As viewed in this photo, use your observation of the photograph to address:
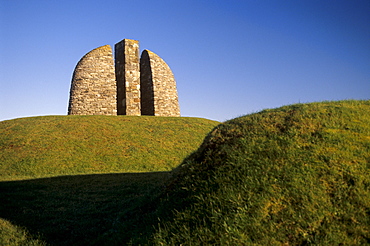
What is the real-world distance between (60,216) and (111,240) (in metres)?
3.06

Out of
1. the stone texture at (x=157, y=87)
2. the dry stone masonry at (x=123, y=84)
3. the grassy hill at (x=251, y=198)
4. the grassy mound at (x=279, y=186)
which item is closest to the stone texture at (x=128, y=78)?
the dry stone masonry at (x=123, y=84)

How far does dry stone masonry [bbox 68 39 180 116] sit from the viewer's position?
2616cm

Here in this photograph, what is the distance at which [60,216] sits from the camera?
9.07 meters

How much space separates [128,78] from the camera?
1063 inches

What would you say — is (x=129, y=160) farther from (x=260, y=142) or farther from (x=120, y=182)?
(x=260, y=142)

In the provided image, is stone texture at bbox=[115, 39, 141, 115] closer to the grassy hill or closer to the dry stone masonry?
the dry stone masonry

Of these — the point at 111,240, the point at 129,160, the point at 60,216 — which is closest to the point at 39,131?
the point at 129,160

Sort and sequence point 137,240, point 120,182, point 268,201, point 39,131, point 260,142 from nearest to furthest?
point 268,201 → point 137,240 → point 260,142 → point 120,182 → point 39,131

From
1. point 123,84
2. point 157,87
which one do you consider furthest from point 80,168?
point 157,87

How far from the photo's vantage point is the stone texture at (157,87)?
90.4ft

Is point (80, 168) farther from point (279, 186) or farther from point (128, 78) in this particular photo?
point (279, 186)

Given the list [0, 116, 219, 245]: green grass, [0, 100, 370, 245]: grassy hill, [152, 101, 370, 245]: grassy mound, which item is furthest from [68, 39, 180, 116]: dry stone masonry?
[152, 101, 370, 245]: grassy mound

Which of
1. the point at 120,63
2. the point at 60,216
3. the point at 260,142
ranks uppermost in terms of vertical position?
the point at 120,63

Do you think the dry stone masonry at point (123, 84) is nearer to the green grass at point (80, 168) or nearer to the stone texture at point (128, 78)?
the stone texture at point (128, 78)
